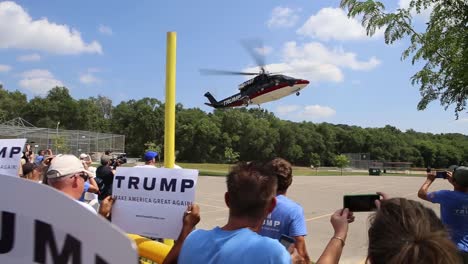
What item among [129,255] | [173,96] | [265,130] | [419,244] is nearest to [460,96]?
[173,96]

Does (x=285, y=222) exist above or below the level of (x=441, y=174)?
below

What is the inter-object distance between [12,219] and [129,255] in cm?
48

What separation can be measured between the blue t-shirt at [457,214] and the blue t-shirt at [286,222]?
6.05ft

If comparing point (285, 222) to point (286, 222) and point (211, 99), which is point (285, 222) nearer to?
point (286, 222)

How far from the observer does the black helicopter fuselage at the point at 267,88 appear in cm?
3659

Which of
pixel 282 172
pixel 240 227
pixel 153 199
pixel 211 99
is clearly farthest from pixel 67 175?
pixel 211 99

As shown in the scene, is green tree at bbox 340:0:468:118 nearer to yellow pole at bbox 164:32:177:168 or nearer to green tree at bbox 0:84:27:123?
yellow pole at bbox 164:32:177:168

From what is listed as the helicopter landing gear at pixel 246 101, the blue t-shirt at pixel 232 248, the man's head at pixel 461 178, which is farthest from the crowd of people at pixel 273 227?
the helicopter landing gear at pixel 246 101

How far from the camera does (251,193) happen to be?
2.23m

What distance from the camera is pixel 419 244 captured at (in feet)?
5.20

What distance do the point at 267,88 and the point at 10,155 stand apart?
31768mm

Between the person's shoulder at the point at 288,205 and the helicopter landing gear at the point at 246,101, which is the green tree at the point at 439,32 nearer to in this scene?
the person's shoulder at the point at 288,205

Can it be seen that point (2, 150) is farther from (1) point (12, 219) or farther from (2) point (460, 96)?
(2) point (460, 96)

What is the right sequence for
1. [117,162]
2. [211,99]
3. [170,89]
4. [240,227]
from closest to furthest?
[240,227], [170,89], [117,162], [211,99]
